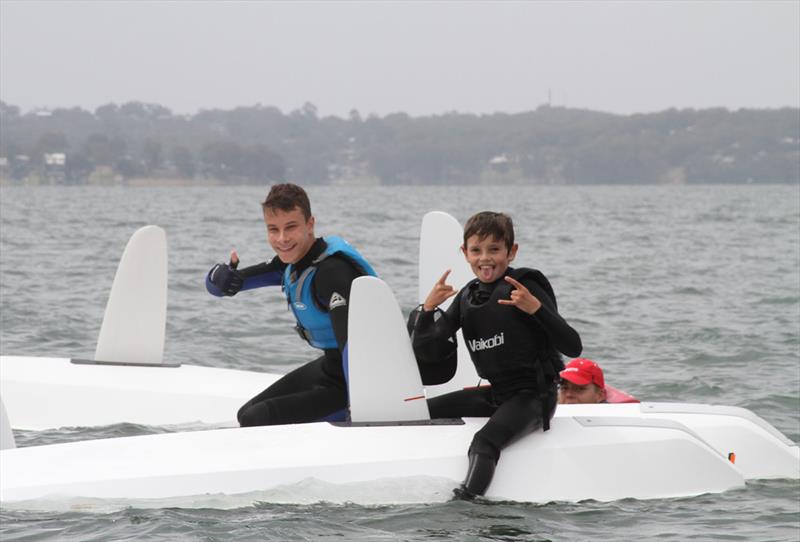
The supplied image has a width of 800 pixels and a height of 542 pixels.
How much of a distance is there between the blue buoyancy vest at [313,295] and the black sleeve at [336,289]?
0.10ft

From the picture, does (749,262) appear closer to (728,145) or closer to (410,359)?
(410,359)

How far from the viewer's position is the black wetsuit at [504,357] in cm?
512

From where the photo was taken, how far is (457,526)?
5027 mm

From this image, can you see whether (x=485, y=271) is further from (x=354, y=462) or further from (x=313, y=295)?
(x=354, y=462)

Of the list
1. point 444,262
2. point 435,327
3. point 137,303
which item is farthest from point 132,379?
point 435,327

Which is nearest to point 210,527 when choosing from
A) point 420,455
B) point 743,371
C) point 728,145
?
point 420,455

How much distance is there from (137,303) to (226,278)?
181cm

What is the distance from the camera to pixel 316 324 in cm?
562

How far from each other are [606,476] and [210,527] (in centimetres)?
175

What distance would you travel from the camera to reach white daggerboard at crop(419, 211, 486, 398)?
6.66 metres

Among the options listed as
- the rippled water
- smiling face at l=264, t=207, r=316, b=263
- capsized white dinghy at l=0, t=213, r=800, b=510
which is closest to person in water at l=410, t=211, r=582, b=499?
capsized white dinghy at l=0, t=213, r=800, b=510

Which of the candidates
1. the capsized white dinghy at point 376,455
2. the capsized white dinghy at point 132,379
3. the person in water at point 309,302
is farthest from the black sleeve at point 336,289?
the capsized white dinghy at point 132,379

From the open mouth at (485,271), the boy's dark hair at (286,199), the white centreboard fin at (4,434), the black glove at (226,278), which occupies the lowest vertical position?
the white centreboard fin at (4,434)

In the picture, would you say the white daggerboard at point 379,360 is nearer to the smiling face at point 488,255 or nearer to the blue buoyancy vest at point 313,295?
the blue buoyancy vest at point 313,295
